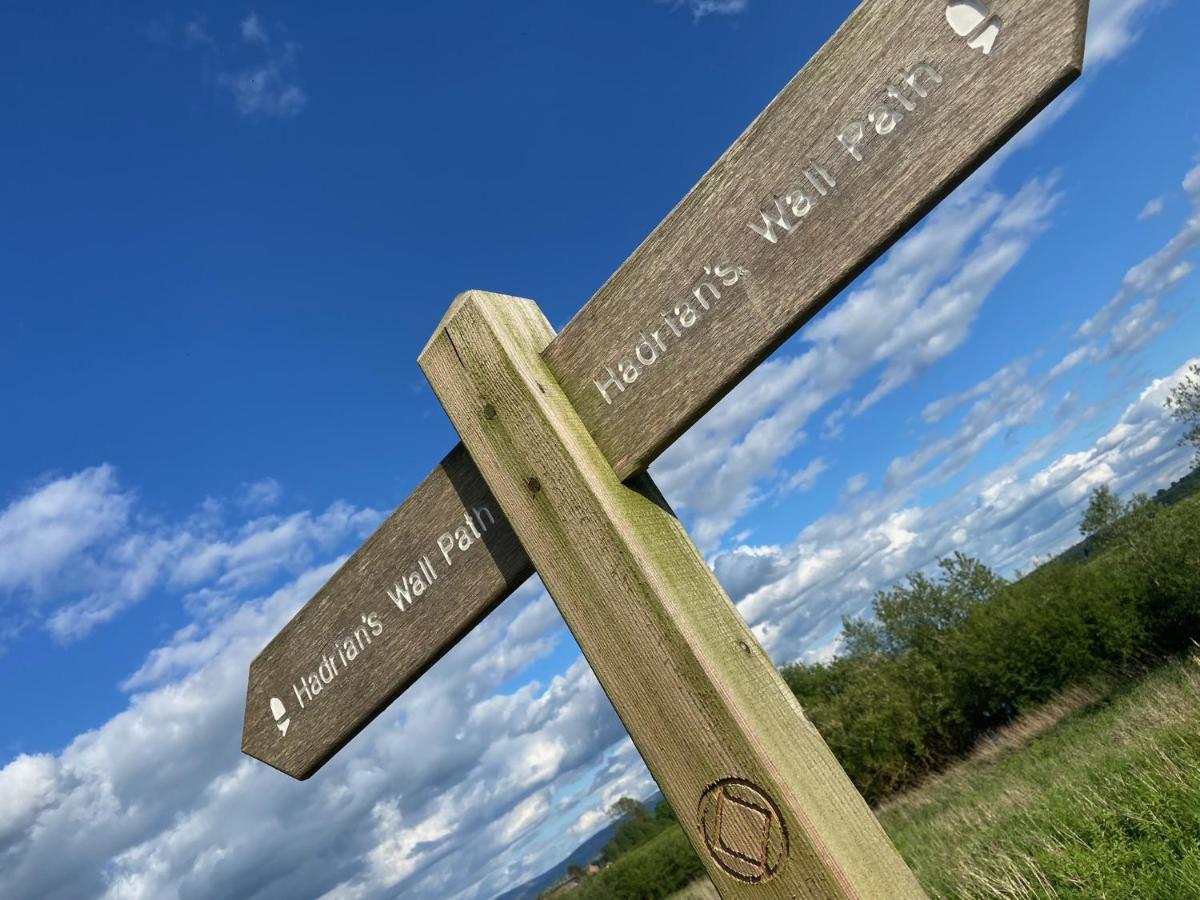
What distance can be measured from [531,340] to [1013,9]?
0.98 metres

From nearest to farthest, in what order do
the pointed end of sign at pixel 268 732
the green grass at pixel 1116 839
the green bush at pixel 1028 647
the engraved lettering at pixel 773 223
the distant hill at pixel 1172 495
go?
the engraved lettering at pixel 773 223, the pointed end of sign at pixel 268 732, the green grass at pixel 1116 839, the green bush at pixel 1028 647, the distant hill at pixel 1172 495

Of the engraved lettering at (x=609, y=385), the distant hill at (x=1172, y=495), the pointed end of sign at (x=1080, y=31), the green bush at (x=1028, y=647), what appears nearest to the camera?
the pointed end of sign at (x=1080, y=31)

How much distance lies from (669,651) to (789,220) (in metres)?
0.74

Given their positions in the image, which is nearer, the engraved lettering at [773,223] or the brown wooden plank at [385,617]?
the engraved lettering at [773,223]

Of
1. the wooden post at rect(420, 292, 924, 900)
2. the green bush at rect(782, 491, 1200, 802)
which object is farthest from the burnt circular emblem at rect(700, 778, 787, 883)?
the green bush at rect(782, 491, 1200, 802)

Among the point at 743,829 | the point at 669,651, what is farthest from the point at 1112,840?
the point at 669,651

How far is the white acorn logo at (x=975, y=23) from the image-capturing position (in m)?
1.16

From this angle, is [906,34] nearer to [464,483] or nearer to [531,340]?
[531,340]

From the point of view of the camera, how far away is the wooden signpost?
3.80 ft

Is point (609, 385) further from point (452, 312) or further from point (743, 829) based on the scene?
point (743, 829)

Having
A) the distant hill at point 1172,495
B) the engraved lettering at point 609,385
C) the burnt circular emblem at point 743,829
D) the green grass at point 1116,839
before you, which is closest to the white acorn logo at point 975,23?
the engraved lettering at point 609,385

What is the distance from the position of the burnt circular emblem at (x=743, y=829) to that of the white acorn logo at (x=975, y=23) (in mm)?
1152

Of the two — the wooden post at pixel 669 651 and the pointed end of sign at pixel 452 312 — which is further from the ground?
the pointed end of sign at pixel 452 312

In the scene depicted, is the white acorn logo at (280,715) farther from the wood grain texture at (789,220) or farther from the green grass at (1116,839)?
the green grass at (1116,839)
